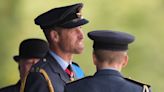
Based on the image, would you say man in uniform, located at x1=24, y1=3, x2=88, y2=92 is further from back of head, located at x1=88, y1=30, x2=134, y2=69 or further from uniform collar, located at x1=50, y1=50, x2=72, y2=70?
back of head, located at x1=88, y1=30, x2=134, y2=69

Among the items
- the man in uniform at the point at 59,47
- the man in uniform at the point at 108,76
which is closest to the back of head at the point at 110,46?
the man in uniform at the point at 108,76

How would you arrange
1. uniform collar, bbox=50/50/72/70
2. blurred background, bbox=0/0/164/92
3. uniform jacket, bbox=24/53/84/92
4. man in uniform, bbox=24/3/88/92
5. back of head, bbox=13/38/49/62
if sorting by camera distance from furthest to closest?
blurred background, bbox=0/0/164/92 < back of head, bbox=13/38/49/62 < uniform collar, bbox=50/50/72/70 < man in uniform, bbox=24/3/88/92 < uniform jacket, bbox=24/53/84/92

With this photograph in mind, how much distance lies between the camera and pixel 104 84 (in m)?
3.66

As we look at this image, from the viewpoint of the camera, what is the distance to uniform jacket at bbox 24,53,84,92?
13.0 ft

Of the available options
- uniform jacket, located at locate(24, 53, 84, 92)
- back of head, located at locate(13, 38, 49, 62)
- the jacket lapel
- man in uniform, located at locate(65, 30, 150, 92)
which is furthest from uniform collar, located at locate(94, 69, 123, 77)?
back of head, located at locate(13, 38, 49, 62)

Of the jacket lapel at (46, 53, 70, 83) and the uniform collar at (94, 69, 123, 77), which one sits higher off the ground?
the uniform collar at (94, 69, 123, 77)

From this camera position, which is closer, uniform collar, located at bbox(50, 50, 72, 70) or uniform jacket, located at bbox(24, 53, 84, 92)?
uniform jacket, located at bbox(24, 53, 84, 92)

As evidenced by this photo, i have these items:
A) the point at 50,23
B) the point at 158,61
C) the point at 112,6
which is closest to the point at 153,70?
the point at 158,61

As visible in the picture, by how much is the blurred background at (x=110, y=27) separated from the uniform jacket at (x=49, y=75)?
3742mm

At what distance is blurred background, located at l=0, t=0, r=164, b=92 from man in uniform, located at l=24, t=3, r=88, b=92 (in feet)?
11.7

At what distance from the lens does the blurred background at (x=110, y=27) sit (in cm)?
803

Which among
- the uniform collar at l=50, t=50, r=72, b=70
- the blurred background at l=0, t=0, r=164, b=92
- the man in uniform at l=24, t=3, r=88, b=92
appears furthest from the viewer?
the blurred background at l=0, t=0, r=164, b=92

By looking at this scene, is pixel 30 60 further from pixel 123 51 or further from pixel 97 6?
pixel 97 6

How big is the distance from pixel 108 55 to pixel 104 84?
0.15 meters
